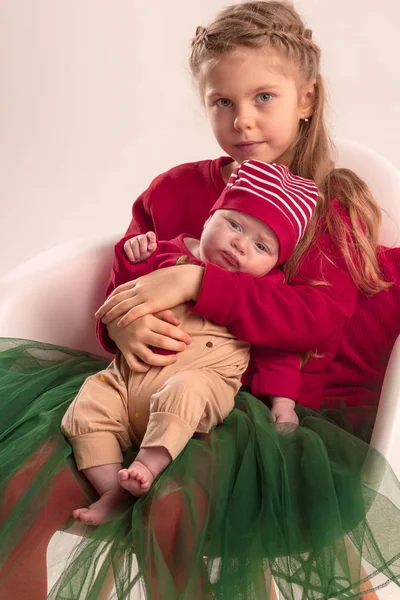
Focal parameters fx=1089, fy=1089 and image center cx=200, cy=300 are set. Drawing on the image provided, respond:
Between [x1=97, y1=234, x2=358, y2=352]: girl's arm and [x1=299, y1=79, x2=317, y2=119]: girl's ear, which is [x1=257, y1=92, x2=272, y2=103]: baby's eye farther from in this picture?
[x1=97, y1=234, x2=358, y2=352]: girl's arm

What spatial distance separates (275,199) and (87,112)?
61.9 inches

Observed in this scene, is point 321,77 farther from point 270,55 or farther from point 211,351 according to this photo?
point 211,351

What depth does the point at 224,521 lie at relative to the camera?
1.44 m

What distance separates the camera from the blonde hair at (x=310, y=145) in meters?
1.77

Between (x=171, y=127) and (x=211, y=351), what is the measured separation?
1.53 metres

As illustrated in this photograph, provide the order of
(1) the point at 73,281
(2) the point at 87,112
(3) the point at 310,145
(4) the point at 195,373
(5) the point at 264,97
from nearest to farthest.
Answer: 1. (4) the point at 195,373
2. (5) the point at 264,97
3. (3) the point at 310,145
4. (1) the point at 73,281
5. (2) the point at 87,112

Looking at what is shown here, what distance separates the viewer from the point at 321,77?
1.90 metres

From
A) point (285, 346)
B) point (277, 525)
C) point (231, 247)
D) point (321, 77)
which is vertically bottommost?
point (277, 525)

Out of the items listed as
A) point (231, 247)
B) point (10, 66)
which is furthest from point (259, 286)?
point (10, 66)

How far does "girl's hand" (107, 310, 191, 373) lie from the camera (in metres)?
1.65

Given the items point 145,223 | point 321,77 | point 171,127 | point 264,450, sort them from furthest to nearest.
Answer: point 171,127 < point 145,223 < point 321,77 < point 264,450

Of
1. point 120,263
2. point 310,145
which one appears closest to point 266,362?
point 120,263

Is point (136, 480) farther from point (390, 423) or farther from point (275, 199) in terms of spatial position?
point (275, 199)

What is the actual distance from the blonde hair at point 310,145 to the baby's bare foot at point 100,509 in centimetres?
48
